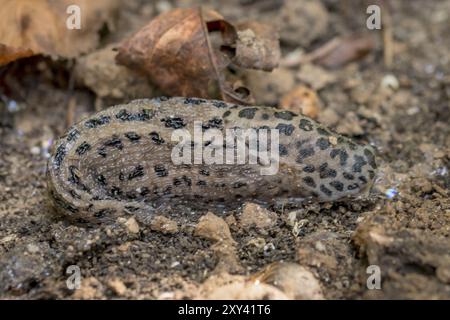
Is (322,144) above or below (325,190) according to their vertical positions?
above

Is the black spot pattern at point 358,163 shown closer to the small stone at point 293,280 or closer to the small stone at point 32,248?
the small stone at point 293,280

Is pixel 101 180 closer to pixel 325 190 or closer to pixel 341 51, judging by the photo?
pixel 325 190

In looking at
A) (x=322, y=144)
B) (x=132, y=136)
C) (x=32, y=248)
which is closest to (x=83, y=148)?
(x=132, y=136)

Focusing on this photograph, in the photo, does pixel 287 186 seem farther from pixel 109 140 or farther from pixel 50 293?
pixel 50 293

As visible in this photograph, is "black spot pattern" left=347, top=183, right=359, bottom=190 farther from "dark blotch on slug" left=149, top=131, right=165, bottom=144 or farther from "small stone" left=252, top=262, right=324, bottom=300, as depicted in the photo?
"dark blotch on slug" left=149, top=131, right=165, bottom=144

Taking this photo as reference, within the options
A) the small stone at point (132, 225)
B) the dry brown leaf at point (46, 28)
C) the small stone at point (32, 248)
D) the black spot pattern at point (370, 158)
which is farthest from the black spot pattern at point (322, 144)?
the dry brown leaf at point (46, 28)

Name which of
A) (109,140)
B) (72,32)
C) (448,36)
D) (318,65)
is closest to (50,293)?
(109,140)
